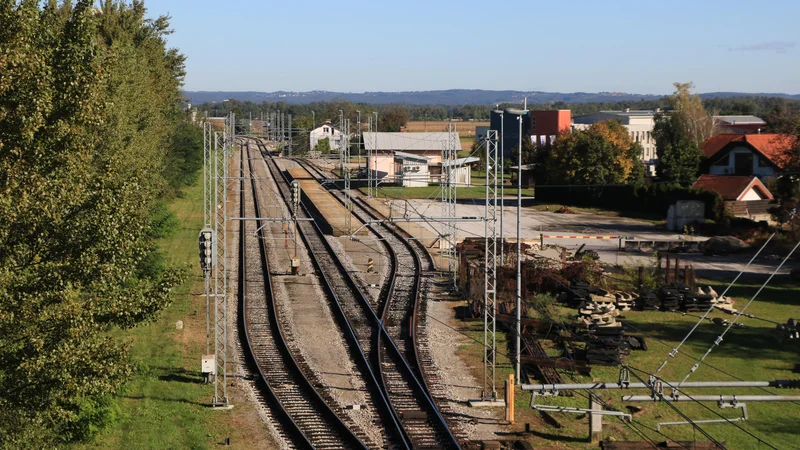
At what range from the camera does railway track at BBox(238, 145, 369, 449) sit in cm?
1481

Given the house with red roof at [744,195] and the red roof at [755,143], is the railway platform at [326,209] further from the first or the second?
the red roof at [755,143]

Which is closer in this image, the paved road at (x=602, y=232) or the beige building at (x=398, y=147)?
the paved road at (x=602, y=232)

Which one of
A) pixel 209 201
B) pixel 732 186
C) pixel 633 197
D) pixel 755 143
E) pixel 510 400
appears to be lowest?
pixel 510 400

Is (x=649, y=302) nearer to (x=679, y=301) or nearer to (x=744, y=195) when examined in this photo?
(x=679, y=301)

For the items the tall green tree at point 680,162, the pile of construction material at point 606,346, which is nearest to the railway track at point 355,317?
the pile of construction material at point 606,346

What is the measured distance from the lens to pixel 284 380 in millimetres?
18125

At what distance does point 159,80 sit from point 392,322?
2783 centimetres

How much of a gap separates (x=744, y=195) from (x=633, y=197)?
7027mm

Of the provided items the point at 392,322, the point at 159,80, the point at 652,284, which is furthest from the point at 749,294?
the point at 159,80

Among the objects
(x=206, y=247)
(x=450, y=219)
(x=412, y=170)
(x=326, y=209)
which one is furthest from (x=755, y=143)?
(x=206, y=247)

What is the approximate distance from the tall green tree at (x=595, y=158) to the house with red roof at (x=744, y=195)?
5.76 m

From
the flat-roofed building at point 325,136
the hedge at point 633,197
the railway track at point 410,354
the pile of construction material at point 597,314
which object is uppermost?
the flat-roofed building at point 325,136

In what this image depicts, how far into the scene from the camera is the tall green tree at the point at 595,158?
51.4 meters

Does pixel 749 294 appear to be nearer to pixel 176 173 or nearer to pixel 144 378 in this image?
pixel 144 378
